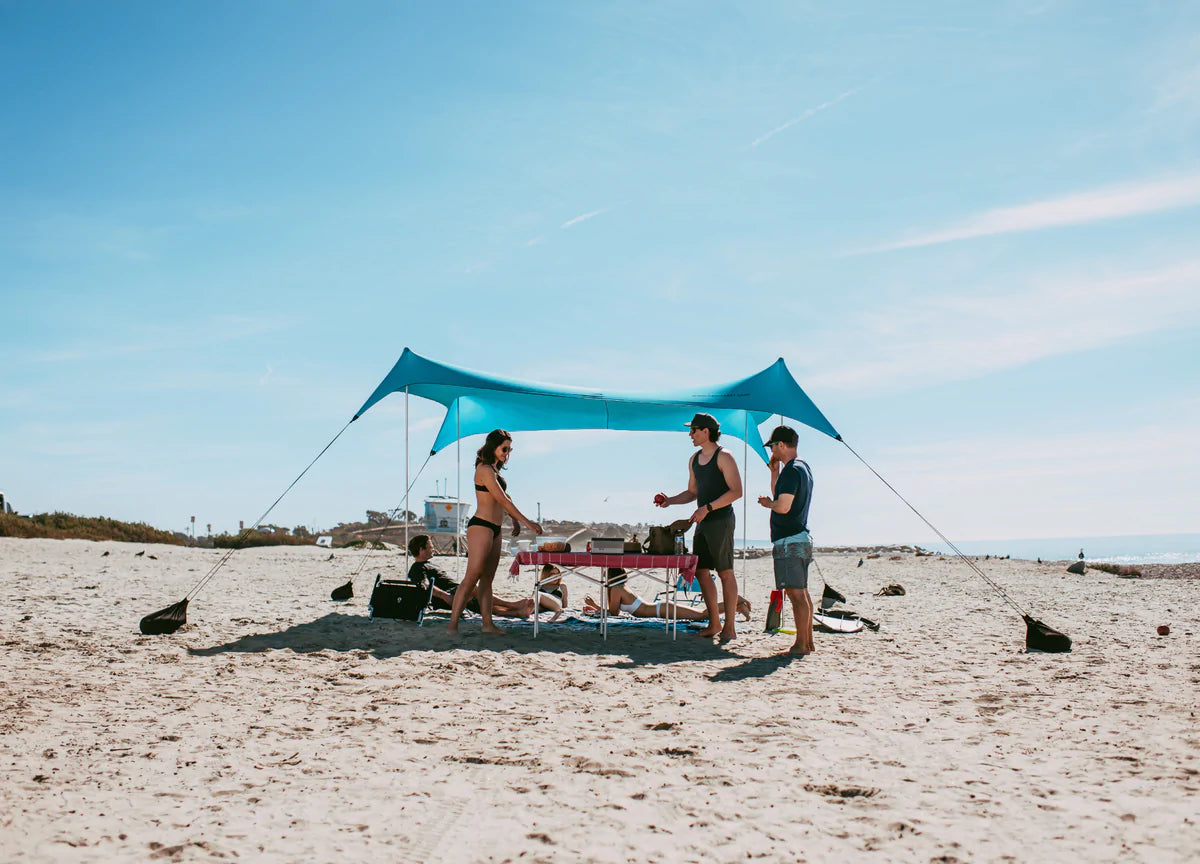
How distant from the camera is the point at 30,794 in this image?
10.2ft

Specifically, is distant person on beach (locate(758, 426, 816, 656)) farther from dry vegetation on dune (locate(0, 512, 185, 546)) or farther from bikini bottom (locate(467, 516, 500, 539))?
dry vegetation on dune (locate(0, 512, 185, 546))

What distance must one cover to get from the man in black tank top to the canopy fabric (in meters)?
1.53

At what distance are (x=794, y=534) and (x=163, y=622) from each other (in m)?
5.03

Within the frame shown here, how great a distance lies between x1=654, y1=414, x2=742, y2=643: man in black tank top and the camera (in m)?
6.84

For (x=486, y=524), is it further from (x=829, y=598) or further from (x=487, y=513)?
(x=829, y=598)

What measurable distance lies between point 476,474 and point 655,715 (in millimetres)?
3110

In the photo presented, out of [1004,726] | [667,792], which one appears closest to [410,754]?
[667,792]

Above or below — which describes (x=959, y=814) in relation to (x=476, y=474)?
below

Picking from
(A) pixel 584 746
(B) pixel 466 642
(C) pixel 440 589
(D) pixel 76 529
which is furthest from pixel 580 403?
(D) pixel 76 529

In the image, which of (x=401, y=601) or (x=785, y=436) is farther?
(x=401, y=601)

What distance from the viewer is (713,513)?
694 cm

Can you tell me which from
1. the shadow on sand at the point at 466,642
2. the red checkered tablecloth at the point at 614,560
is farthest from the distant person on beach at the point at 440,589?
the red checkered tablecloth at the point at 614,560

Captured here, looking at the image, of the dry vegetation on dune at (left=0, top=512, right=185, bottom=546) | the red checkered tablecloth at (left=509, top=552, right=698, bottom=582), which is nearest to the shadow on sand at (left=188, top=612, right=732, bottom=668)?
the red checkered tablecloth at (left=509, top=552, right=698, bottom=582)

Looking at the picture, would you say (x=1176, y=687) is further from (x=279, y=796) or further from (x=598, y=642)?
(x=279, y=796)
